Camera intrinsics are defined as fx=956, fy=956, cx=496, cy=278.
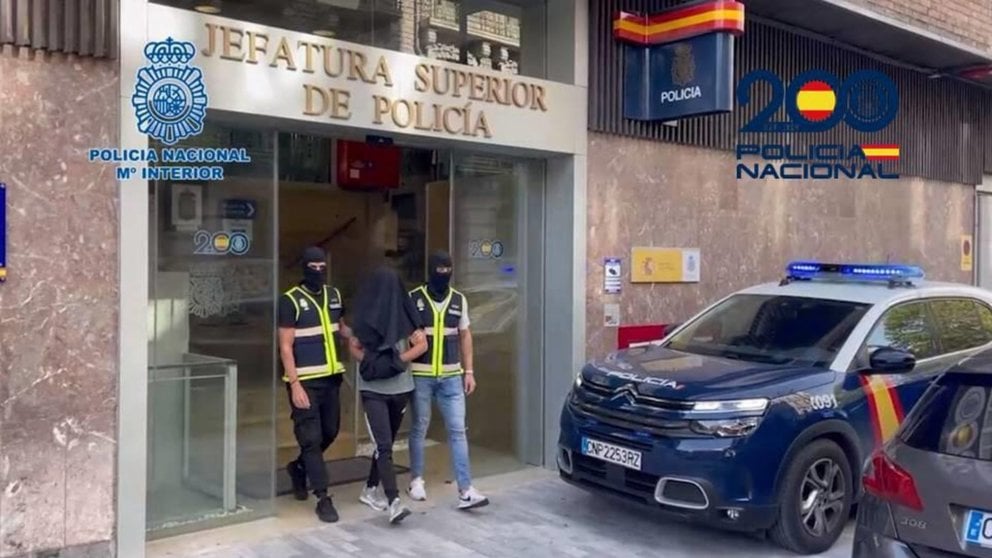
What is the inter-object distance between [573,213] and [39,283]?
443 centimetres

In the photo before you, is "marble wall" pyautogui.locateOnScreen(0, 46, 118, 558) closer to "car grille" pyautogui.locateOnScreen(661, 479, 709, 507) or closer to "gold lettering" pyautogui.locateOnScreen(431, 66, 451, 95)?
"gold lettering" pyautogui.locateOnScreen(431, 66, 451, 95)

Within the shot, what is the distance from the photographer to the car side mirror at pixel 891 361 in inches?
239

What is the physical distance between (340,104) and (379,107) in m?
0.33

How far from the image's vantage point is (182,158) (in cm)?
632

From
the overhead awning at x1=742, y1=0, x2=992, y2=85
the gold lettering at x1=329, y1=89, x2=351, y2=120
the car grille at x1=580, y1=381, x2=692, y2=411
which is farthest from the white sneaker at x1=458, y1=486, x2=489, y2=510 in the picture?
the overhead awning at x1=742, y1=0, x2=992, y2=85

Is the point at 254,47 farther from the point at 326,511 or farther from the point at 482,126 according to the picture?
the point at 326,511

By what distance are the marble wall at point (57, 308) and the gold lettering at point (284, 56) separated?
3.82 feet

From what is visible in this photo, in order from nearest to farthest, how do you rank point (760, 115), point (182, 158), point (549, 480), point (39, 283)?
point (39, 283)
point (182, 158)
point (549, 480)
point (760, 115)

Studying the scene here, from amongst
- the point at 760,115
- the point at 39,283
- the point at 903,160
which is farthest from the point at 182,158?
the point at 903,160

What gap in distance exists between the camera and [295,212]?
27.3 feet

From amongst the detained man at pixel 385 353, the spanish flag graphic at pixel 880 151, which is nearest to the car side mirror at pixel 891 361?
the detained man at pixel 385 353

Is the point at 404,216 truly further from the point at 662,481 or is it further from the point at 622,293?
the point at 662,481

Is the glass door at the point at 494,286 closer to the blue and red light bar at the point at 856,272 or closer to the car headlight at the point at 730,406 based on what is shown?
the blue and red light bar at the point at 856,272

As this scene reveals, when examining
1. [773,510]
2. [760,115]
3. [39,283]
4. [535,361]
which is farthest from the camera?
[760,115]
